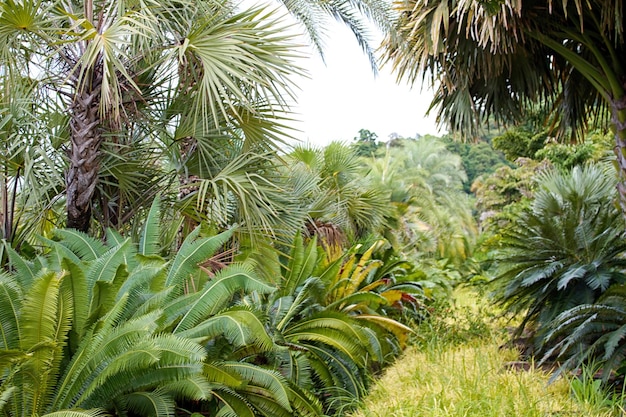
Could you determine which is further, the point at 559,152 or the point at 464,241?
the point at 464,241

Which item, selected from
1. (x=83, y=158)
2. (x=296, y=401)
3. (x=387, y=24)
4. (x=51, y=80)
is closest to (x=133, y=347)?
(x=296, y=401)

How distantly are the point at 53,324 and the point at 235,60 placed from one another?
288cm

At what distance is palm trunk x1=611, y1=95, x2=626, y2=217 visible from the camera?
19.3 feet

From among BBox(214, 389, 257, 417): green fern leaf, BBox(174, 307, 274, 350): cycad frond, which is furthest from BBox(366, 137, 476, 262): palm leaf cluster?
BBox(174, 307, 274, 350): cycad frond

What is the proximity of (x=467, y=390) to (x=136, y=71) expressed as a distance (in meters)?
4.62

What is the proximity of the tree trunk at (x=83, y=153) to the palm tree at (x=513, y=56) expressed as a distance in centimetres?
349

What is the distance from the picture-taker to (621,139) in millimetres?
5895

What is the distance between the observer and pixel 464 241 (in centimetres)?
2522

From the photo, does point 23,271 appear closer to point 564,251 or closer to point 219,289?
point 219,289

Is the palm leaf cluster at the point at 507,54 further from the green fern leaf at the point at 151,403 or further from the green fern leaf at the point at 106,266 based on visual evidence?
the green fern leaf at the point at 151,403

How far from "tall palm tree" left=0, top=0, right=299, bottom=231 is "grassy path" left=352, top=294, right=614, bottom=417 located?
2920mm

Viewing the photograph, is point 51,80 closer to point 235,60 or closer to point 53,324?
point 235,60

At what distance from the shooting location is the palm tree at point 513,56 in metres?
5.87

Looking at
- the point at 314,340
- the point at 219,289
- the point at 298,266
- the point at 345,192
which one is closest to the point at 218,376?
the point at 219,289
